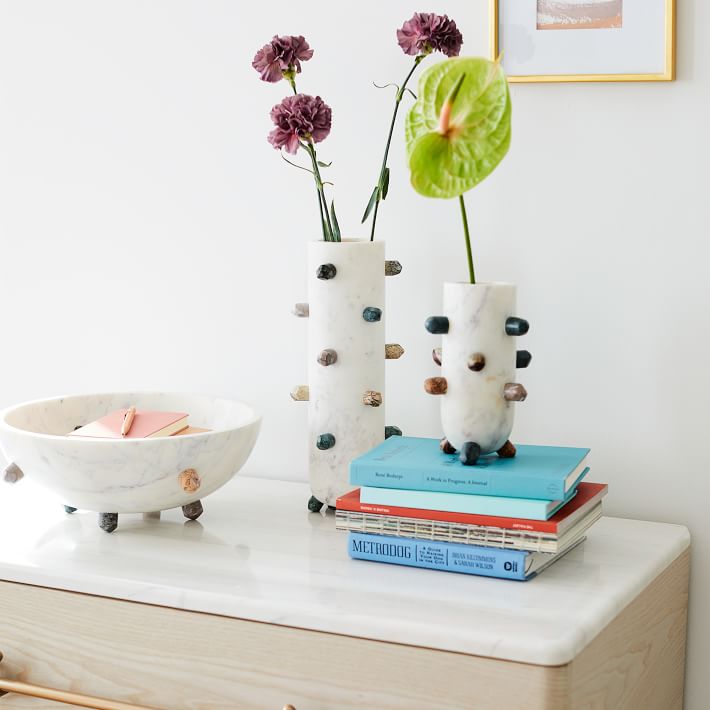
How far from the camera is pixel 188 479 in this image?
116cm

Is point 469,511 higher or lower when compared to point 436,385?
lower

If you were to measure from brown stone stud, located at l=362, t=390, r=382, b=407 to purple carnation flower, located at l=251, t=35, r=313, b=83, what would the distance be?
39 centimetres

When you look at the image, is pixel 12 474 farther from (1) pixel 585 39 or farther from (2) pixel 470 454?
(1) pixel 585 39

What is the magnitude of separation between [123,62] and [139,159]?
5.6 inches

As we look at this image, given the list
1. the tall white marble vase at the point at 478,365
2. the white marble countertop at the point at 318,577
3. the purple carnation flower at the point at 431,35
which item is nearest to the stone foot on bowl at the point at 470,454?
the tall white marble vase at the point at 478,365

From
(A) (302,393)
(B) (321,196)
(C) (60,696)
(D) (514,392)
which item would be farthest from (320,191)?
(C) (60,696)

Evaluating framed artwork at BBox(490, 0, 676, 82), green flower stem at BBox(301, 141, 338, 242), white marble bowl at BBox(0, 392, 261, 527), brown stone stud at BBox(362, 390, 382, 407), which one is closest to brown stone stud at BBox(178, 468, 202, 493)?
white marble bowl at BBox(0, 392, 261, 527)

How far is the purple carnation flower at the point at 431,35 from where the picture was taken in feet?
3.87

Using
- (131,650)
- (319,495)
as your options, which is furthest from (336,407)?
(131,650)

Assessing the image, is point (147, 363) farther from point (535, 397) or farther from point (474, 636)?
point (474, 636)

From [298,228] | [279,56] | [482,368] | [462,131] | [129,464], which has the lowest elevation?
[129,464]

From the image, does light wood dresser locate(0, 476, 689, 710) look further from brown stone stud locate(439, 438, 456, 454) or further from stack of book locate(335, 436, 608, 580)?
brown stone stud locate(439, 438, 456, 454)

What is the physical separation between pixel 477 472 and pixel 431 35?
0.50m

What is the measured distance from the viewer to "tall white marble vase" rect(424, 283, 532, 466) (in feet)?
3.53
